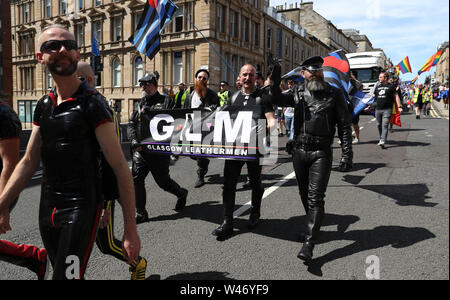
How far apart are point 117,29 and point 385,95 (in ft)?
103

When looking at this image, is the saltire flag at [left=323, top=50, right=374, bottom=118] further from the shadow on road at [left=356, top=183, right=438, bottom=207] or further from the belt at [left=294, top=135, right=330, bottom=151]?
the belt at [left=294, top=135, right=330, bottom=151]

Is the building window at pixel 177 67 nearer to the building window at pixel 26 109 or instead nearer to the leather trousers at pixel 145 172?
the building window at pixel 26 109

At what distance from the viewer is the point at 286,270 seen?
3211 mm

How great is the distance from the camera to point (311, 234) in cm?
340

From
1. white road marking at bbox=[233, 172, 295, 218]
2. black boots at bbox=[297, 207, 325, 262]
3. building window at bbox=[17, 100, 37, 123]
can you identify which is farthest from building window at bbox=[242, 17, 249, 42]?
black boots at bbox=[297, 207, 325, 262]

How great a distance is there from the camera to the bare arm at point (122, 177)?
1.91m

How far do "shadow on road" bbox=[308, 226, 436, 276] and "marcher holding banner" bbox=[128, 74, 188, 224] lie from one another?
2.29 m

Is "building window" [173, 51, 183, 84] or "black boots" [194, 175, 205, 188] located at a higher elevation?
"building window" [173, 51, 183, 84]

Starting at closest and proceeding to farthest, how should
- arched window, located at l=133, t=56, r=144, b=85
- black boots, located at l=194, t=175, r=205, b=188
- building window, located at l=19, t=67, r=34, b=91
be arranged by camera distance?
black boots, located at l=194, t=175, r=205, b=188 < arched window, located at l=133, t=56, r=144, b=85 < building window, located at l=19, t=67, r=34, b=91

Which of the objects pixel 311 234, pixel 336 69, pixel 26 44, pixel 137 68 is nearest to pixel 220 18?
pixel 137 68

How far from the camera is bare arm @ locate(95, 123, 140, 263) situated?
1.91 m
